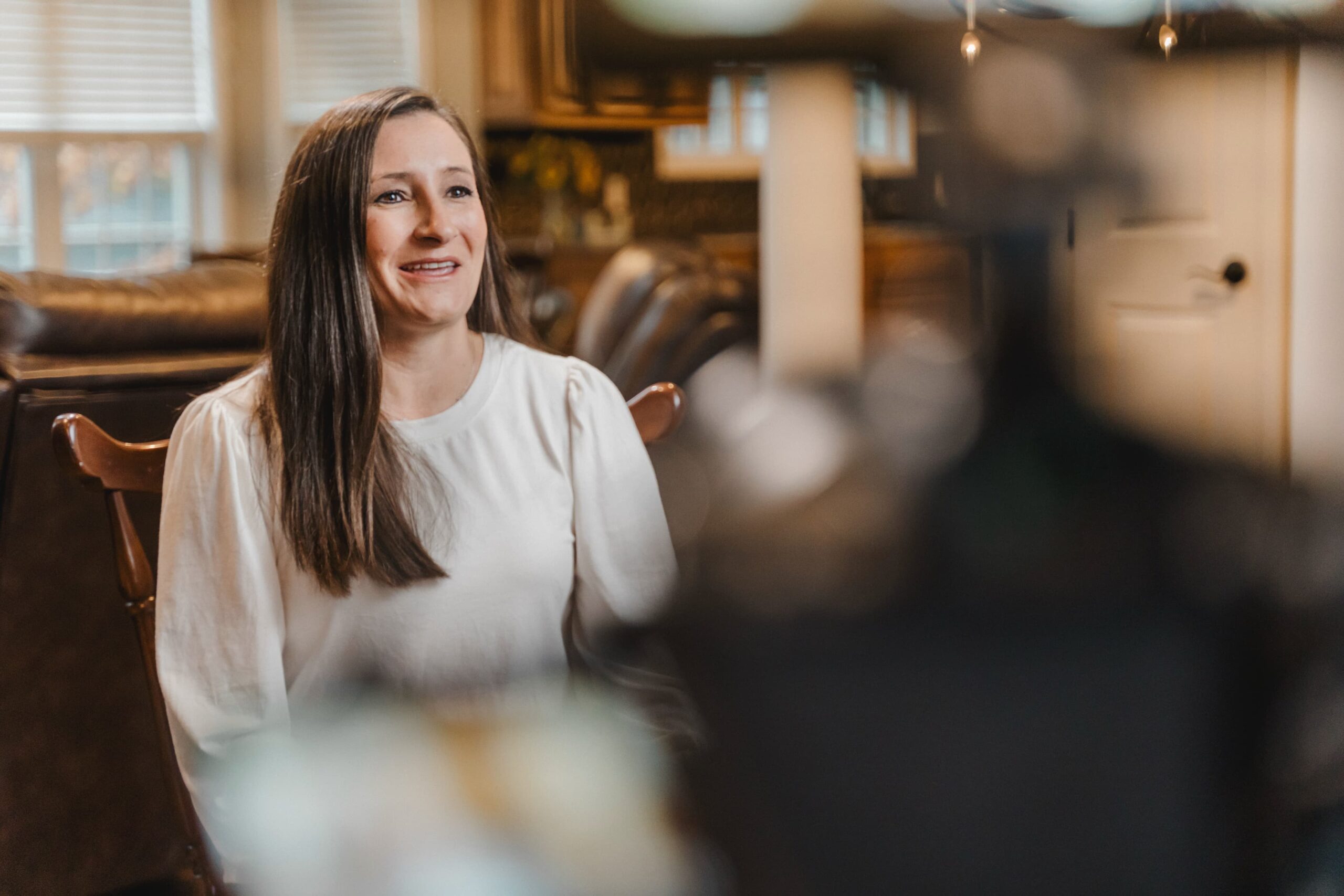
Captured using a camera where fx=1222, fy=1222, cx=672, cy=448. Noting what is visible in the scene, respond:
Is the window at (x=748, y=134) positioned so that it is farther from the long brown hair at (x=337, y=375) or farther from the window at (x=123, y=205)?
the window at (x=123, y=205)

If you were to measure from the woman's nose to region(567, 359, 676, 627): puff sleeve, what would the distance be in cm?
8

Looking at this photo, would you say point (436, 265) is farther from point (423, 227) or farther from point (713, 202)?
point (713, 202)

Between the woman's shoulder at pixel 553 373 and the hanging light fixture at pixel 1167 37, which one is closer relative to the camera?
the hanging light fixture at pixel 1167 37

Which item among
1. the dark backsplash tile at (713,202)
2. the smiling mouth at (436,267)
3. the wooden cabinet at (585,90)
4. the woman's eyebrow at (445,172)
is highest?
the woman's eyebrow at (445,172)

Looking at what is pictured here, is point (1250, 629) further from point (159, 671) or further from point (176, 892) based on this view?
point (176, 892)

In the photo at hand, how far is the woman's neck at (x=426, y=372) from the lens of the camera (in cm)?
52

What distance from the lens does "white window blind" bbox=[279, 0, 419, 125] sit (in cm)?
554

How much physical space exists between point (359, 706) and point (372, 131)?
0.31 metres

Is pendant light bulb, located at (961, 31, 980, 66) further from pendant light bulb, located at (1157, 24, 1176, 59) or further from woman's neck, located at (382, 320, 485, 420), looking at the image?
woman's neck, located at (382, 320, 485, 420)

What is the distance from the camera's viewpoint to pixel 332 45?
5551mm

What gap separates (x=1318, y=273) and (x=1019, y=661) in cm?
7

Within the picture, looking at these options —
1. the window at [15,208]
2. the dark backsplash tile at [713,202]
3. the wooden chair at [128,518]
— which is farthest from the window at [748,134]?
the window at [15,208]

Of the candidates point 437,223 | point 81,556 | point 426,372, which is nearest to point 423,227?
point 437,223

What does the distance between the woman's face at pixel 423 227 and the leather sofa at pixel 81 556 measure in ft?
3.50
